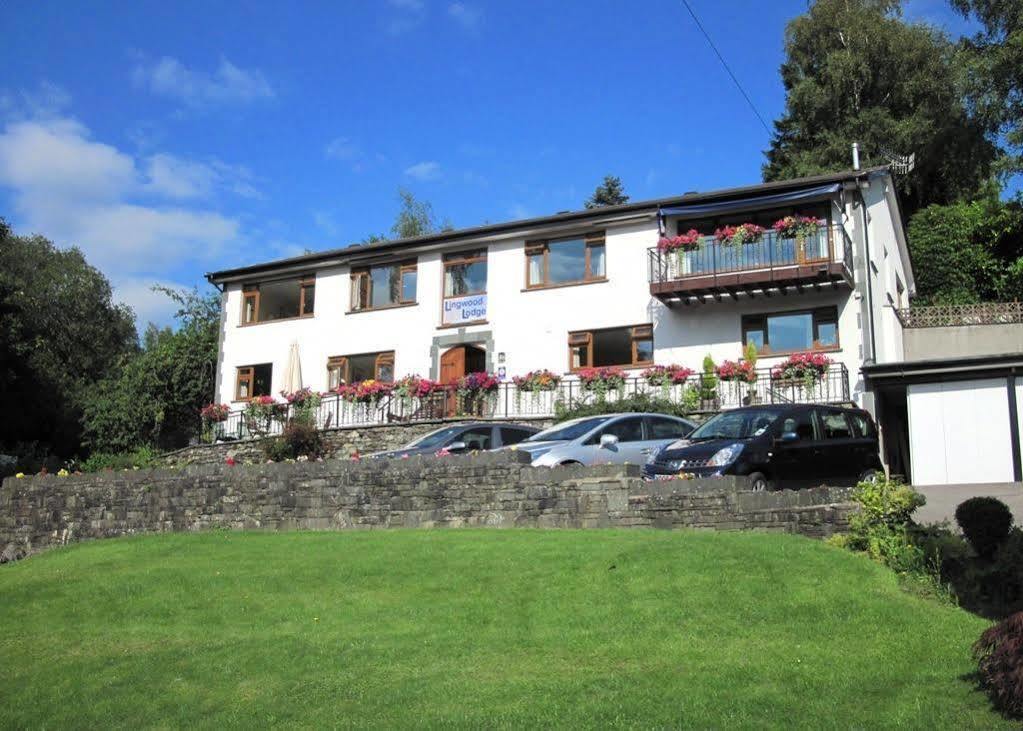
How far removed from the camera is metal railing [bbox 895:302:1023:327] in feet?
94.8

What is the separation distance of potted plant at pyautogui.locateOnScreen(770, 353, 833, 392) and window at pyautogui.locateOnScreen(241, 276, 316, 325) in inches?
639

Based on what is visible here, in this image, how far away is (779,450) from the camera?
14742 mm

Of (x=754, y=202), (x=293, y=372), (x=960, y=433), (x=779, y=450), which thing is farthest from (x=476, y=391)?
(x=779, y=450)

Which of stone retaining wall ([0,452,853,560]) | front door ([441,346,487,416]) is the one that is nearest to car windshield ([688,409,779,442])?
stone retaining wall ([0,452,853,560])

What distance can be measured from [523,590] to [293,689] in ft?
9.70

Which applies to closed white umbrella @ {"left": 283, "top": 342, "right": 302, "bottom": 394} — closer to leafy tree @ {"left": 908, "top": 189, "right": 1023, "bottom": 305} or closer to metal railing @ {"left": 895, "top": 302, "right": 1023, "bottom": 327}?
metal railing @ {"left": 895, "top": 302, "right": 1023, "bottom": 327}

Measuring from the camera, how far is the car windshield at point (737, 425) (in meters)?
15.1

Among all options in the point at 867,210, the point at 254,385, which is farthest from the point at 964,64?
the point at 254,385

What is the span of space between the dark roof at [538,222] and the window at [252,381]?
10.5ft

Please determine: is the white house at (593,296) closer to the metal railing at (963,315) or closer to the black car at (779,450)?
the metal railing at (963,315)

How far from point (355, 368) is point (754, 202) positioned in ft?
42.7

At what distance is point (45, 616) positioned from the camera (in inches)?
474

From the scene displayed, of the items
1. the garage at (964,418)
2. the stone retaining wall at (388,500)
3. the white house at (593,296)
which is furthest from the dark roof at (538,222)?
Result: the stone retaining wall at (388,500)

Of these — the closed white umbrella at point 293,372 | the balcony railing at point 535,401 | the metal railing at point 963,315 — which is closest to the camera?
the balcony railing at point 535,401
